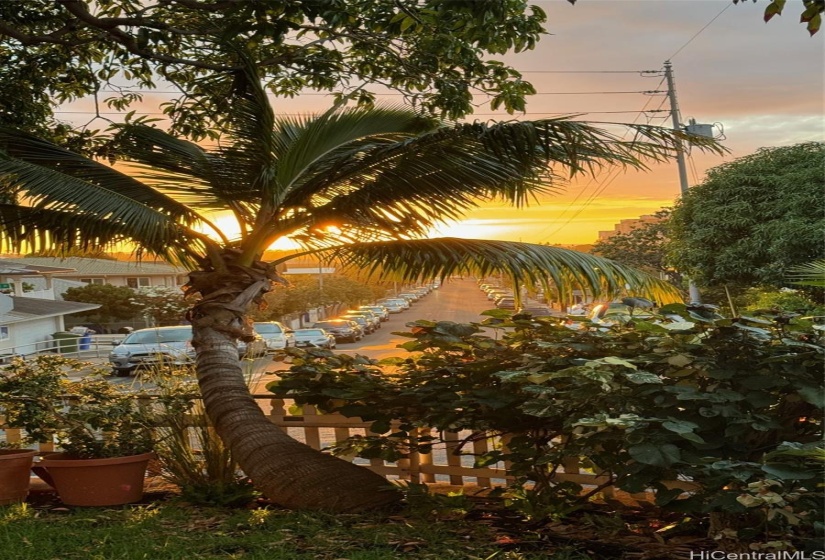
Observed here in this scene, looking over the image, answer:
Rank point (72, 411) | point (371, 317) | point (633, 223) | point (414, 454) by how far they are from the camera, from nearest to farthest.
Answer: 1. point (414, 454)
2. point (72, 411)
3. point (633, 223)
4. point (371, 317)

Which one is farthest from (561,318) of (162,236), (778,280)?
(778,280)

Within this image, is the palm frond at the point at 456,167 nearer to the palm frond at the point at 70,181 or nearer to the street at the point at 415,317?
the street at the point at 415,317

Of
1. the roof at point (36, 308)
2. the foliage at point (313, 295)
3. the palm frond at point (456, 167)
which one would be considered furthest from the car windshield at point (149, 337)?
the palm frond at point (456, 167)

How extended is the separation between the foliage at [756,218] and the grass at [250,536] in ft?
60.0

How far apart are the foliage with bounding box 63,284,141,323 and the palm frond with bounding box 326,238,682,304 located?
139ft

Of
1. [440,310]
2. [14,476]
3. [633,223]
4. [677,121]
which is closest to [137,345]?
[14,476]

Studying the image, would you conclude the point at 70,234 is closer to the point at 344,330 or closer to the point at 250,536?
the point at 250,536

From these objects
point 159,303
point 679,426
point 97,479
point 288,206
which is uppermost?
point 288,206

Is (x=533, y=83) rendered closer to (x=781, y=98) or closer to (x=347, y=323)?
(x=781, y=98)

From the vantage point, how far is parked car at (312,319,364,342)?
3709 centimetres

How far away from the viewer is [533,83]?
8211mm

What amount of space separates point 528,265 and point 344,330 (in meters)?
31.7

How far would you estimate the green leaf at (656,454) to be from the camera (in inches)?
147

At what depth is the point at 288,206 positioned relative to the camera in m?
6.41
